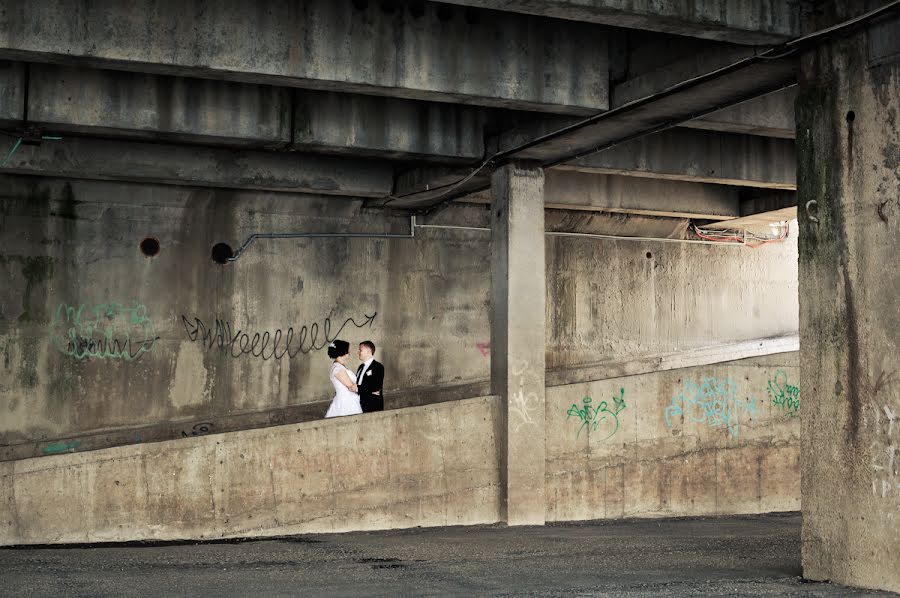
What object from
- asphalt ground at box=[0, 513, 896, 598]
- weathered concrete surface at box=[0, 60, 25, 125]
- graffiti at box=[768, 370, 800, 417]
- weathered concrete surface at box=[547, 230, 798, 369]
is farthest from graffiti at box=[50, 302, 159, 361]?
graffiti at box=[768, 370, 800, 417]

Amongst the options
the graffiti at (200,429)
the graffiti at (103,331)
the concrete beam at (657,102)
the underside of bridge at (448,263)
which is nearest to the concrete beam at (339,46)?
the underside of bridge at (448,263)

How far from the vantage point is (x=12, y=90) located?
39.2ft

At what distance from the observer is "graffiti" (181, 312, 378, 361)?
1736 cm

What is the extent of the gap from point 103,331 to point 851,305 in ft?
39.8

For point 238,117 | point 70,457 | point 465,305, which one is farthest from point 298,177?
point 70,457

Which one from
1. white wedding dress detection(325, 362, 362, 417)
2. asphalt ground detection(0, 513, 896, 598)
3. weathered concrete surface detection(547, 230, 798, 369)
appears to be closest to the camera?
asphalt ground detection(0, 513, 896, 598)

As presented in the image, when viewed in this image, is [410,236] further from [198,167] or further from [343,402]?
[343,402]

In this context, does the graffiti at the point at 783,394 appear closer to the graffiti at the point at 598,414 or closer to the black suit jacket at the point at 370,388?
the graffiti at the point at 598,414

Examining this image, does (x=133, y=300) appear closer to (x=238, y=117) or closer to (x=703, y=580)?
(x=238, y=117)

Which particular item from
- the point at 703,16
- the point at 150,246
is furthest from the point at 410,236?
the point at 703,16

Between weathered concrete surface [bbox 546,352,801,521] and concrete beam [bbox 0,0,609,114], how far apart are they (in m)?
5.03

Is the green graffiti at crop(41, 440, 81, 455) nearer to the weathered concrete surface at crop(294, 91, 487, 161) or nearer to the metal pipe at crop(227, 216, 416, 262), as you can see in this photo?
the metal pipe at crop(227, 216, 416, 262)

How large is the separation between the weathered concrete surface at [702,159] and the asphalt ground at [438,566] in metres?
5.08

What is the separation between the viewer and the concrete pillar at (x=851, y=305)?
811 centimetres
